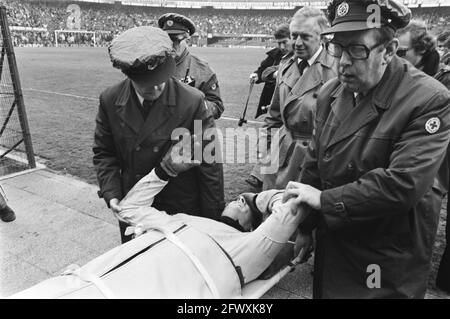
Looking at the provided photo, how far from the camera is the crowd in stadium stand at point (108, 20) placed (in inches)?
1909

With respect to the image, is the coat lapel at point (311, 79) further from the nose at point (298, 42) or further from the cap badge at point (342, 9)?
the cap badge at point (342, 9)

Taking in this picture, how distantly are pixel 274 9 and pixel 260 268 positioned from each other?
223ft

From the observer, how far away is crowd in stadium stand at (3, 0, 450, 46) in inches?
1909

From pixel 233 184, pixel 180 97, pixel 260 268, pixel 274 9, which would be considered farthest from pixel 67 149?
pixel 274 9

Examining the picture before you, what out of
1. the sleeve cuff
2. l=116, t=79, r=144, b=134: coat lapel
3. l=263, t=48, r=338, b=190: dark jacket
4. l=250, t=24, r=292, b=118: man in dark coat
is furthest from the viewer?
l=250, t=24, r=292, b=118: man in dark coat

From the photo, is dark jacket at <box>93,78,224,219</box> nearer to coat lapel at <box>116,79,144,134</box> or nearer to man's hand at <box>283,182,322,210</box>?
coat lapel at <box>116,79,144,134</box>

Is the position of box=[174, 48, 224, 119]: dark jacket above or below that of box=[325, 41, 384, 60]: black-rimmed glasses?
below

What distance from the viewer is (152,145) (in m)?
2.61

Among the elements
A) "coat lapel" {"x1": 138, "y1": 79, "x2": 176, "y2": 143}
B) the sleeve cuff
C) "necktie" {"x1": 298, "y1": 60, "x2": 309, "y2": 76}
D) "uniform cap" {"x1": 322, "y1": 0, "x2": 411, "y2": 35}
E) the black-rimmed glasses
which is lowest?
the sleeve cuff

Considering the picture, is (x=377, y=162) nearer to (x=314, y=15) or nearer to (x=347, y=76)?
(x=347, y=76)

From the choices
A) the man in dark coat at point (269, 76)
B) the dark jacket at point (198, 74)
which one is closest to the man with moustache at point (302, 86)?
the dark jacket at point (198, 74)

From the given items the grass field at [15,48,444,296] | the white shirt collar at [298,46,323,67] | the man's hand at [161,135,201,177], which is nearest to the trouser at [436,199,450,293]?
the grass field at [15,48,444,296]

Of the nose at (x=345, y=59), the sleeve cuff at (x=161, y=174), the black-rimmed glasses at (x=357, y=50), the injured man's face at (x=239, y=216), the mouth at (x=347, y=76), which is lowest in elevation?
the injured man's face at (x=239, y=216)
